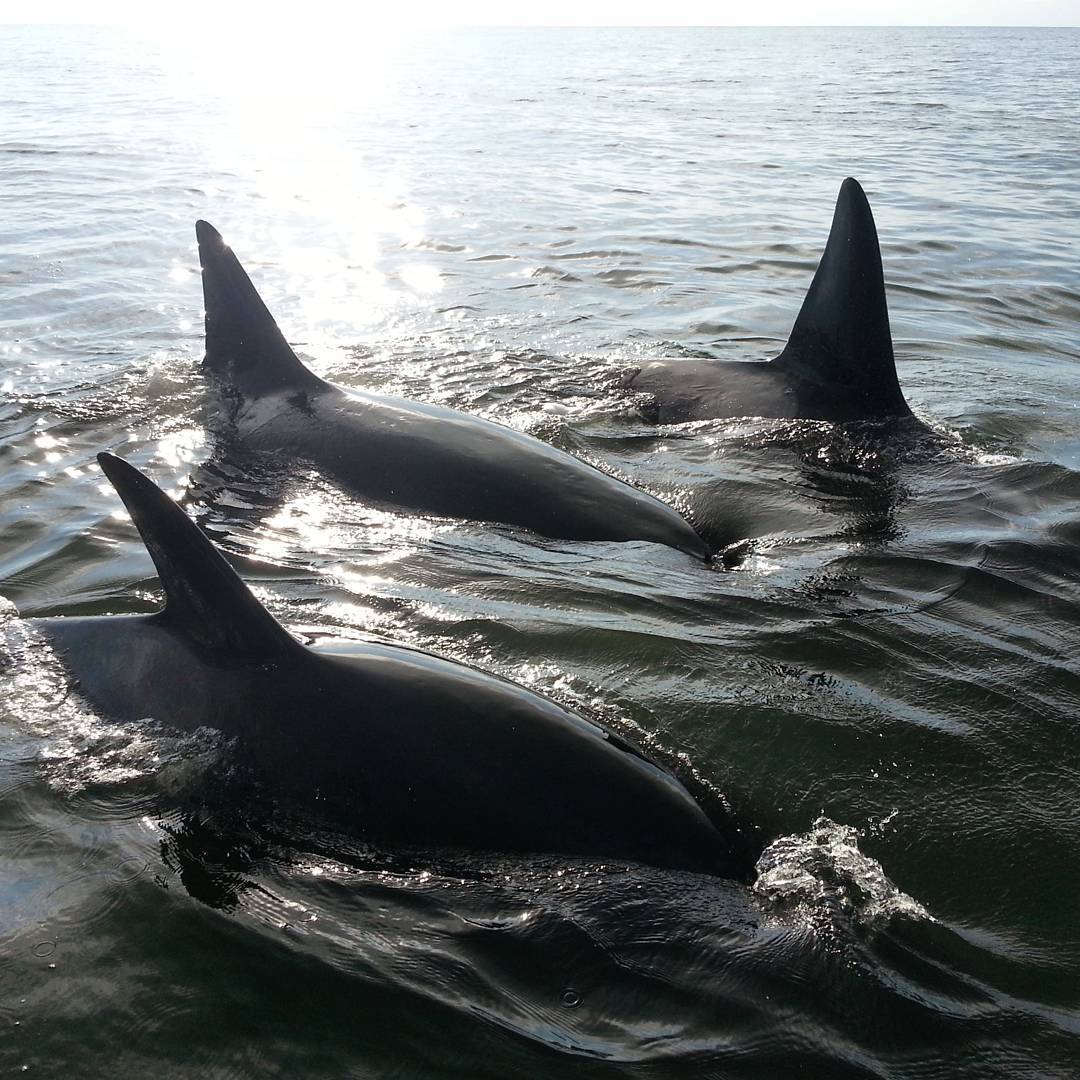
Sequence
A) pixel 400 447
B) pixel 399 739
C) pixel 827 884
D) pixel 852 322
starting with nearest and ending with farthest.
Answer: pixel 827 884 < pixel 399 739 < pixel 400 447 < pixel 852 322

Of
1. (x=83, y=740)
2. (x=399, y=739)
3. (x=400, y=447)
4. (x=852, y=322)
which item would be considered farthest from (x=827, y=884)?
(x=852, y=322)

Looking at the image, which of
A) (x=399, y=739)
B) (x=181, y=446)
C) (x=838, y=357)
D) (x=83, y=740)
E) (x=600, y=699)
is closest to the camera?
(x=399, y=739)

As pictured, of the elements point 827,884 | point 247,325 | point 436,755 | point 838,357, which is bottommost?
Result: point 827,884

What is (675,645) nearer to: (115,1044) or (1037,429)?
(115,1044)

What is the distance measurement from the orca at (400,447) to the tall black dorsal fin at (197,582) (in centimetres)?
270

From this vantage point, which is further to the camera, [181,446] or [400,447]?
[181,446]

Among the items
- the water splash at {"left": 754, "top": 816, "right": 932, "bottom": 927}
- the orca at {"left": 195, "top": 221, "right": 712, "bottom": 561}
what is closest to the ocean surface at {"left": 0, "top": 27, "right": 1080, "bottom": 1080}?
the water splash at {"left": 754, "top": 816, "right": 932, "bottom": 927}

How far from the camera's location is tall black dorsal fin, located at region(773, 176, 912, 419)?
7949 millimetres

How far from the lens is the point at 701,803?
410cm

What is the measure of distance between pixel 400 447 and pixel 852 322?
3152 mm

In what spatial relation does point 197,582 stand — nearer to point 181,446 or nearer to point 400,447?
point 400,447

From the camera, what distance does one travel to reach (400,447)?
7.15 m

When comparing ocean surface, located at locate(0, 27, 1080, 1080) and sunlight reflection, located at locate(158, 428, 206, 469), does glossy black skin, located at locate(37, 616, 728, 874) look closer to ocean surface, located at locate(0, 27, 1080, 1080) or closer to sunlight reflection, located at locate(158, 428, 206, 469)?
ocean surface, located at locate(0, 27, 1080, 1080)

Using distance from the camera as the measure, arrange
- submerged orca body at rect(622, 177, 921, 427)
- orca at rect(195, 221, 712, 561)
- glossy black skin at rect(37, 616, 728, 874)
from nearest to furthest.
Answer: glossy black skin at rect(37, 616, 728, 874) < orca at rect(195, 221, 712, 561) < submerged orca body at rect(622, 177, 921, 427)
